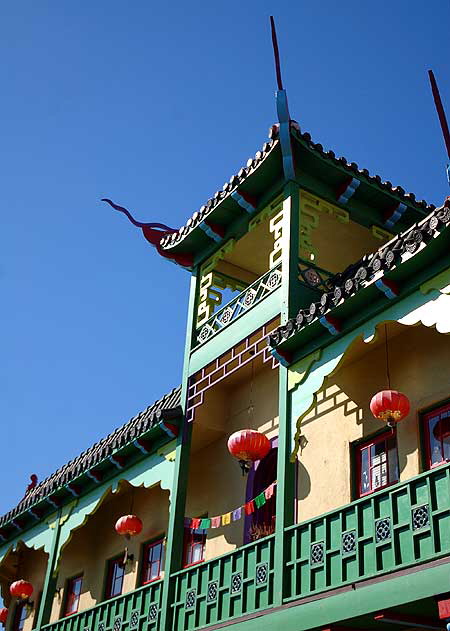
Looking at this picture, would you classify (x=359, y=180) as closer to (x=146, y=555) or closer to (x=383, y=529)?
(x=383, y=529)

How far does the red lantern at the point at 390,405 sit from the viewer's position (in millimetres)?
9234

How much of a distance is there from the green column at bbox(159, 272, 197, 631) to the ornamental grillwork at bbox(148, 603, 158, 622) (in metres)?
0.29

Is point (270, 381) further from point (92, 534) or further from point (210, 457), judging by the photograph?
point (92, 534)

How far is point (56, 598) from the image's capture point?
16.9 metres

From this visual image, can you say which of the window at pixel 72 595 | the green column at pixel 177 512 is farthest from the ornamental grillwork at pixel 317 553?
the window at pixel 72 595

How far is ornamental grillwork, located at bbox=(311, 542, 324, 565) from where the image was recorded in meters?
8.52

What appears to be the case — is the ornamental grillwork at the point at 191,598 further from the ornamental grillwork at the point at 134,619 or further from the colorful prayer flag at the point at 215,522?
the ornamental grillwork at the point at 134,619

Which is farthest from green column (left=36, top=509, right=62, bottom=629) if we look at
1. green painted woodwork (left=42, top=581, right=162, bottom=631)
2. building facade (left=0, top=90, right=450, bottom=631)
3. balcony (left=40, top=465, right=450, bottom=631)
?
balcony (left=40, top=465, right=450, bottom=631)

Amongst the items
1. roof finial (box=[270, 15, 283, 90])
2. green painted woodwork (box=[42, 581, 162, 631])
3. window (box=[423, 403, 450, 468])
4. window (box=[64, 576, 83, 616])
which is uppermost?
roof finial (box=[270, 15, 283, 90])

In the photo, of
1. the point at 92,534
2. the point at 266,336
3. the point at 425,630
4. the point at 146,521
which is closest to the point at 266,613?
the point at 425,630

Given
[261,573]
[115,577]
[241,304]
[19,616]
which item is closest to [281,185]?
[241,304]

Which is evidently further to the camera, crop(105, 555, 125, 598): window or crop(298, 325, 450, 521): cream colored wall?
crop(105, 555, 125, 598): window

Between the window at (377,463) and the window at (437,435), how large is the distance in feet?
1.71

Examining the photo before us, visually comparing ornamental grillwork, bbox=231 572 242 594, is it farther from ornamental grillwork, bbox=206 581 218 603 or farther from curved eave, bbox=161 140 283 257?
curved eave, bbox=161 140 283 257
